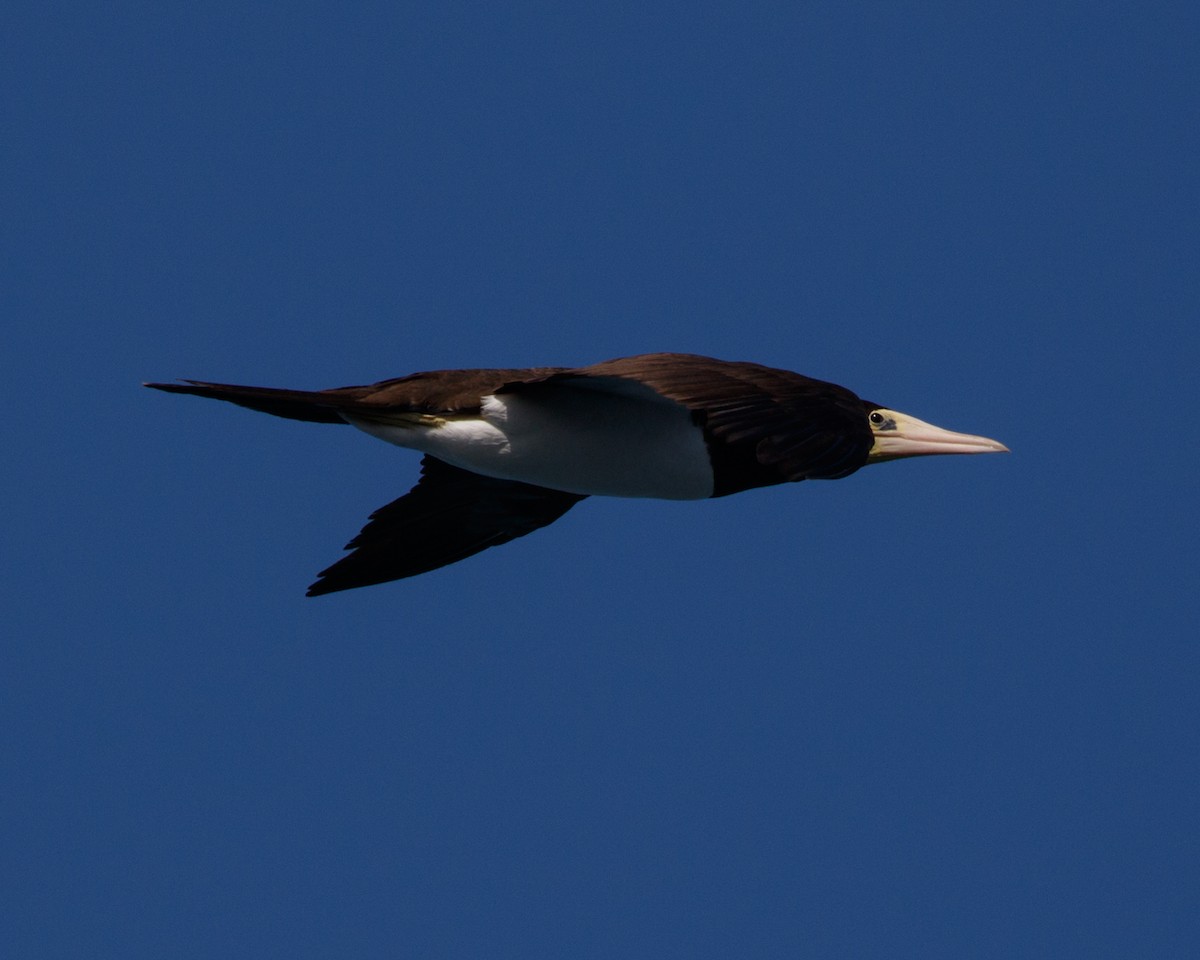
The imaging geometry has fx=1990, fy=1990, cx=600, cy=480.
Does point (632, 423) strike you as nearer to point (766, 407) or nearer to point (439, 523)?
point (766, 407)

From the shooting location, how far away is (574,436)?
12.1m

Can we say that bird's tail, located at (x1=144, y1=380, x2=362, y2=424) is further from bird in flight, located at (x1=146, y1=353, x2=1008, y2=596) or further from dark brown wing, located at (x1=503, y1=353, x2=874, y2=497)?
dark brown wing, located at (x1=503, y1=353, x2=874, y2=497)

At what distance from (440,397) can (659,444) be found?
1.36m

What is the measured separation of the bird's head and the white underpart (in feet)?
3.91

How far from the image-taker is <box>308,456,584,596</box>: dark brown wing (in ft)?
44.7

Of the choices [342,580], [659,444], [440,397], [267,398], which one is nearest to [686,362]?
[659,444]

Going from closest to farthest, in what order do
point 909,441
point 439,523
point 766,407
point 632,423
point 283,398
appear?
point 766,407, point 283,398, point 632,423, point 909,441, point 439,523

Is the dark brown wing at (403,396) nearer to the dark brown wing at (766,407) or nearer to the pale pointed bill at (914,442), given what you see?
the dark brown wing at (766,407)

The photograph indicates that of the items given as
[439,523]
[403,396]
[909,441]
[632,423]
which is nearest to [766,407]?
[632,423]

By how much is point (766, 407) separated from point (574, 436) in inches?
62.2

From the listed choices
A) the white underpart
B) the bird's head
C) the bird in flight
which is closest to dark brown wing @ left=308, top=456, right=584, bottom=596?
the bird in flight

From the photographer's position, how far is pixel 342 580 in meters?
13.6

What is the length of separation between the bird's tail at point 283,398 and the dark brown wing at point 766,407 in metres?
1.07

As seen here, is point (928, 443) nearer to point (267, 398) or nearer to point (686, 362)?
point (686, 362)
